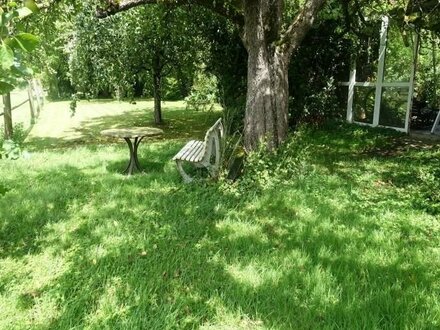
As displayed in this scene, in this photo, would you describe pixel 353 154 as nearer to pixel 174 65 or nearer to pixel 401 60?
pixel 401 60

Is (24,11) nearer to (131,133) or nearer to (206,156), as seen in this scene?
(206,156)

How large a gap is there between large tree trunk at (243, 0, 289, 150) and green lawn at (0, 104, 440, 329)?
0.48 meters

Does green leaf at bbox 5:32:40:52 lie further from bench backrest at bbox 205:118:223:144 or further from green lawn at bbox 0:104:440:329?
bench backrest at bbox 205:118:223:144

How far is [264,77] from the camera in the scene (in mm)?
6574

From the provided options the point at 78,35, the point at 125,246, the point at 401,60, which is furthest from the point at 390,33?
the point at 125,246

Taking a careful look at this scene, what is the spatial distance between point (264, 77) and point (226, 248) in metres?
3.68

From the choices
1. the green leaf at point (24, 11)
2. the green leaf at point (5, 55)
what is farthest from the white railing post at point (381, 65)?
the green leaf at point (5, 55)

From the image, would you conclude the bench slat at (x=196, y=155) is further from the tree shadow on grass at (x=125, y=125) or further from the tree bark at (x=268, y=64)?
the tree shadow on grass at (x=125, y=125)

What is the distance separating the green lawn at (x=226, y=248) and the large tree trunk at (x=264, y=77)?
19.0 inches

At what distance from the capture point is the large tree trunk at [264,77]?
259 inches

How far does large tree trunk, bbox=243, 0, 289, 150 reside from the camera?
6566 mm

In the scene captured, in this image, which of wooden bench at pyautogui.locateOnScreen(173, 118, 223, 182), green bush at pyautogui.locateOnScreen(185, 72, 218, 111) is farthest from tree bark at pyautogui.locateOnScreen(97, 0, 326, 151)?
green bush at pyautogui.locateOnScreen(185, 72, 218, 111)

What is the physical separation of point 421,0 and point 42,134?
10.9 m

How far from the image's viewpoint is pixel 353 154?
7965 millimetres
